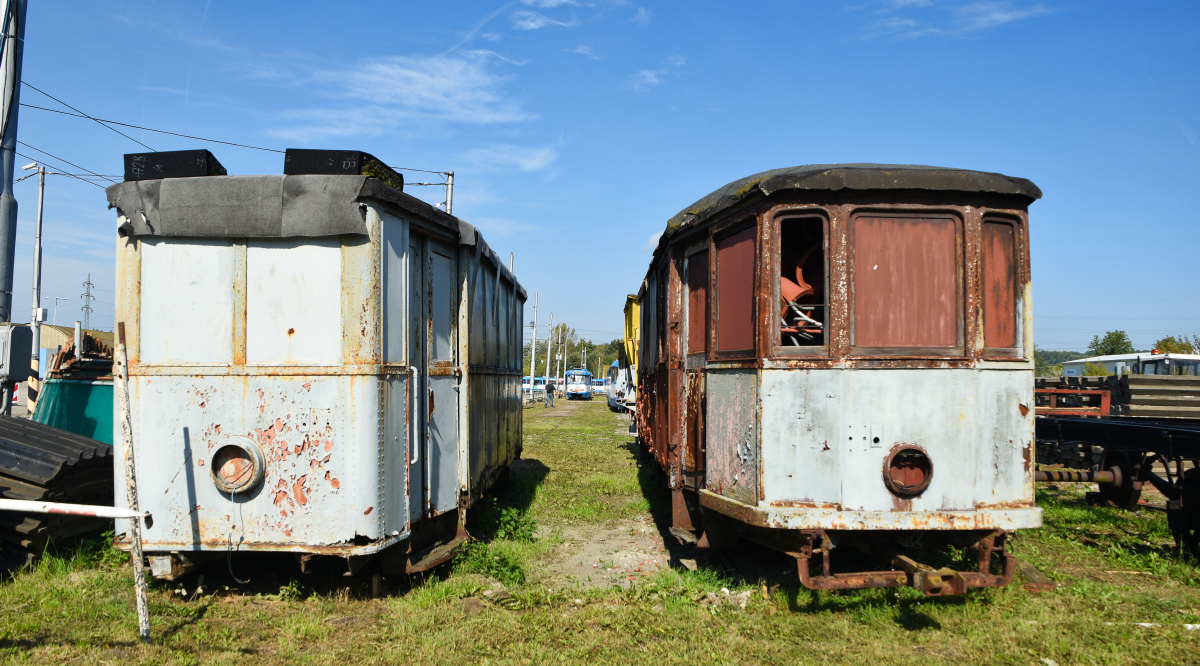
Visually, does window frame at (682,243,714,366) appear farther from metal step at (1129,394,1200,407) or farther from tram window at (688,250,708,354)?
metal step at (1129,394,1200,407)

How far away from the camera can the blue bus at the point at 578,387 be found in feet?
166

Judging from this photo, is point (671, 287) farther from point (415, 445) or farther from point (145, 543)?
point (145, 543)

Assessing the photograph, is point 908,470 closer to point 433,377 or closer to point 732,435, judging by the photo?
point 732,435

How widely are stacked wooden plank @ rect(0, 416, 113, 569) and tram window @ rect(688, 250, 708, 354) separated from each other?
5.42m

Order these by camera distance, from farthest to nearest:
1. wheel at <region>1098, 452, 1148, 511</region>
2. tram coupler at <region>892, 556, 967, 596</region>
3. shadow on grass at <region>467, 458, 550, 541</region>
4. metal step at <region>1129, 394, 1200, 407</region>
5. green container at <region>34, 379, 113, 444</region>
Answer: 1. metal step at <region>1129, 394, 1200, 407</region>
2. green container at <region>34, 379, 113, 444</region>
3. shadow on grass at <region>467, 458, 550, 541</region>
4. wheel at <region>1098, 452, 1148, 511</region>
5. tram coupler at <region>892, 556, 967, 596</region>

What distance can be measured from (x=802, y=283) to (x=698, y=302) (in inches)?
44.1

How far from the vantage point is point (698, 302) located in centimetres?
623

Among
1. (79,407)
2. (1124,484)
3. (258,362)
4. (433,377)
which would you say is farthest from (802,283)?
(79,407)

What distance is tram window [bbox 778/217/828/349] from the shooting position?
5082mm

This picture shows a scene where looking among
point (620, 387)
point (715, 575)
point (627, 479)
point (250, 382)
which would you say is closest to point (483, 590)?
point (715, 575)

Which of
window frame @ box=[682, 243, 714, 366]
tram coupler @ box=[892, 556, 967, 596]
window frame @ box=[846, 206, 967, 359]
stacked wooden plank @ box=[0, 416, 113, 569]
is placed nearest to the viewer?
tram coupler @ box=[892, 556, 967, 596]

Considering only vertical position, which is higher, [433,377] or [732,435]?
[433,377]

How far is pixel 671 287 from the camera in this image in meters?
6.64

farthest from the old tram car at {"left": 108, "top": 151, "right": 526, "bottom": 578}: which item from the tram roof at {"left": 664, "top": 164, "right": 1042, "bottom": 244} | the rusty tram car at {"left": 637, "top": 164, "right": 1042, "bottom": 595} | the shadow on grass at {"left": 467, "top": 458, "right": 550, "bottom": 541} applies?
the tram roof at {"left": 664, "top": 164, "right": 1042, "bottom": 244}
